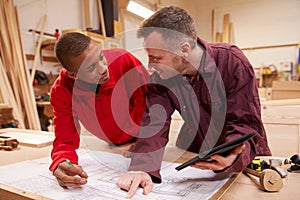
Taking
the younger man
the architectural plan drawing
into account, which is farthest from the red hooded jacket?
the architectural plan drawing

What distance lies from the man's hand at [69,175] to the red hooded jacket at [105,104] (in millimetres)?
127

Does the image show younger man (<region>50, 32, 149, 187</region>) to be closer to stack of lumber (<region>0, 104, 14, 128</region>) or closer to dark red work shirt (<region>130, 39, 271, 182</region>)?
dark red work shirt (<region>130, 39, 271, 182</region>)

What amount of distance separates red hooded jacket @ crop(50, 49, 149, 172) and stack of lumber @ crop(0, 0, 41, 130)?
1.25 meters

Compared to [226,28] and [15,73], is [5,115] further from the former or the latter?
[226,28]

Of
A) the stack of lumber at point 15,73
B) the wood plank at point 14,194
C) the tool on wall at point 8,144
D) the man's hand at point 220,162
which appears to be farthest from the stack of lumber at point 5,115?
the man's hand at point 220,162

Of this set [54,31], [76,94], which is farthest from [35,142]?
[54,31]

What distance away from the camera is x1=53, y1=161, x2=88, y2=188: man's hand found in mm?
644

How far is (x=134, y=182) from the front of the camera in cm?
64

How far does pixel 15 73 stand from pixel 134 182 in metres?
1.89

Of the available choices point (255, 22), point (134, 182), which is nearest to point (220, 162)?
point (134, 182)

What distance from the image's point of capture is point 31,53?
2377 mm

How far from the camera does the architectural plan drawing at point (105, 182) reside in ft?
1.94

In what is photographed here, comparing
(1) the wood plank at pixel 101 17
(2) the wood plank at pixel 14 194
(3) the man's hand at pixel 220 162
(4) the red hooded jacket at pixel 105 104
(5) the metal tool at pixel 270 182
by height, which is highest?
(1) the wood plank at pixel 101 17

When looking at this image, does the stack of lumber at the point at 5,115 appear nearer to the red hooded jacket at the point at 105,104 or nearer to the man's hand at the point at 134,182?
the red hooded jacket at the point at 105,104
